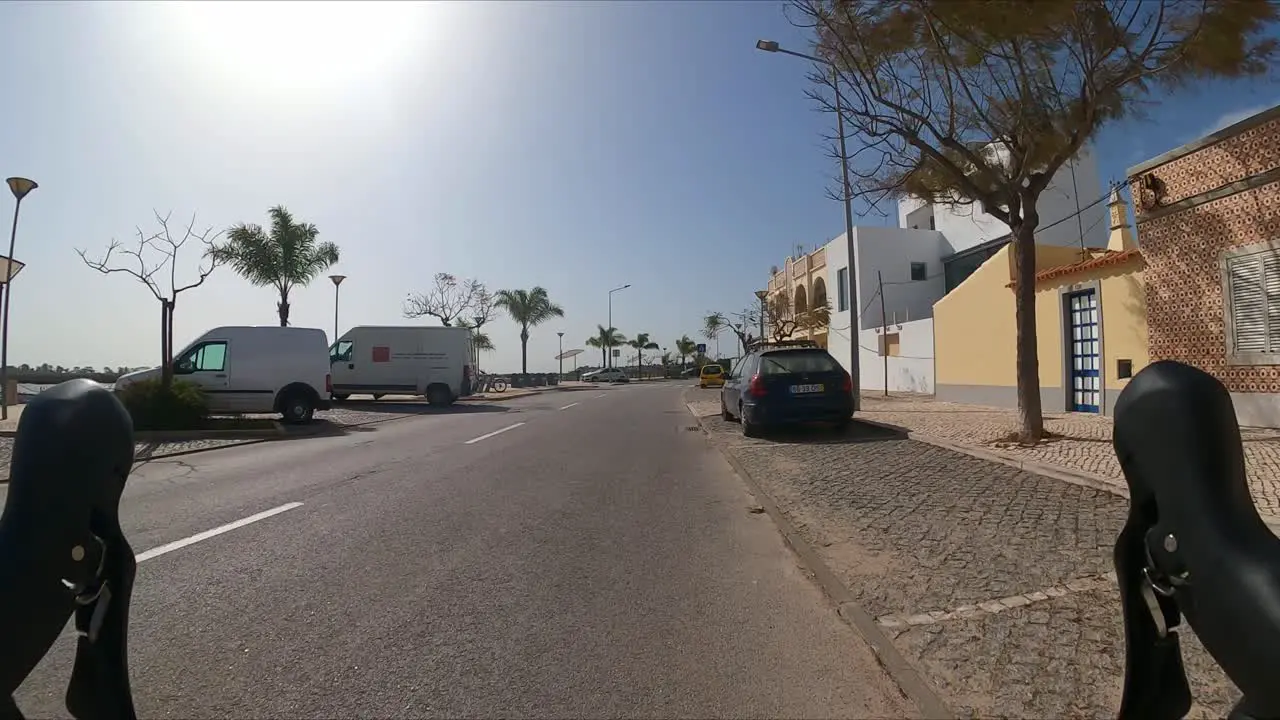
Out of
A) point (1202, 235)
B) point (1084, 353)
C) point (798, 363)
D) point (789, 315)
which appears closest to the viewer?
point (1202, 235)

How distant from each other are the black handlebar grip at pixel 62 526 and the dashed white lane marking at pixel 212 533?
434cm

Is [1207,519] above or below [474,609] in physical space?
above

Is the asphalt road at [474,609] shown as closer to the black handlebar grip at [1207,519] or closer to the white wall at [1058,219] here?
the black handlebar grip at [1207,519]

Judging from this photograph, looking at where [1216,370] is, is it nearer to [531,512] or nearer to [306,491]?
[531,512]

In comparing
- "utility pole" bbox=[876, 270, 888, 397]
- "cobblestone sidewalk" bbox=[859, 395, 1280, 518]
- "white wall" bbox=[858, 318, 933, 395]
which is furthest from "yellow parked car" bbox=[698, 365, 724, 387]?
"cobblestone sidewalk" bbox=[859, 395, 1280, 518]

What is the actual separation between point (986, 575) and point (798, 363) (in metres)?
7.69

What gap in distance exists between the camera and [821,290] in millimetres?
38938

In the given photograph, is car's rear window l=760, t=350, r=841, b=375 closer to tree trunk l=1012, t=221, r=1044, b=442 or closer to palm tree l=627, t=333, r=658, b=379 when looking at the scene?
tree trunk l=1012, t=221, r=1044, b=442

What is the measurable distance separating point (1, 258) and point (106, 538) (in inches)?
842

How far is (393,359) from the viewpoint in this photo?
2523 cm

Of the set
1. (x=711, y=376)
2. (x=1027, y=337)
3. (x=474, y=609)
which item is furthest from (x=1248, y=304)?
(x=711, y=376)

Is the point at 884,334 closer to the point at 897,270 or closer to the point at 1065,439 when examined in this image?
the point at 897,270

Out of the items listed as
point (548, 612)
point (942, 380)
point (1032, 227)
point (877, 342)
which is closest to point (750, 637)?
point (548, 612)

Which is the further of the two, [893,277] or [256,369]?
[893,277]
